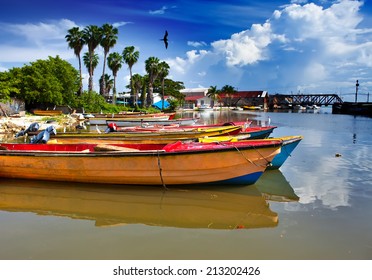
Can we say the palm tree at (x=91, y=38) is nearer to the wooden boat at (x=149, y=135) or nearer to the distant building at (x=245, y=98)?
the wooden boat at (x=149, y=135)

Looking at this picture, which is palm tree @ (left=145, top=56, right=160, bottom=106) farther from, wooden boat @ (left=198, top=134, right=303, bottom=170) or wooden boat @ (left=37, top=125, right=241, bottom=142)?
wooden boat @ (left=198, top=134, right=303, bottom=170)

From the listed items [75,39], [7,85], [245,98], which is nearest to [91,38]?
[75,39]

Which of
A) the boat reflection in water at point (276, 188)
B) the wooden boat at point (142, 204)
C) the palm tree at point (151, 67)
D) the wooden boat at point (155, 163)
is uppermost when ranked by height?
A: the palm tree at point (151, 67)

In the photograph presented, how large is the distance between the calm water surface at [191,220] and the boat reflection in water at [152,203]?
0.02 metres

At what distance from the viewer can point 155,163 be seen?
8203 mm

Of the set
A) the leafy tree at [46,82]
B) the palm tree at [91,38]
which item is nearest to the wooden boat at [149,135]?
the leafy tree at [46,82]

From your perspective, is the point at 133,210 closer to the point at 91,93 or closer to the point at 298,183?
the point at 298,183

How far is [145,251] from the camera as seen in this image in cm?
516

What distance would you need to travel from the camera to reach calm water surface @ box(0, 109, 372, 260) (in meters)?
5.21

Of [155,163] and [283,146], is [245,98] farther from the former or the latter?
[155,163]

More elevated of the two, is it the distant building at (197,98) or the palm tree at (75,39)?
the palm tree at (75,39)

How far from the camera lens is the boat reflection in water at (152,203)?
262 inches

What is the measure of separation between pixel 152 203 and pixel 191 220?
1448 millimetres

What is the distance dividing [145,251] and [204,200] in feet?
9.67
